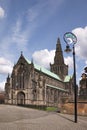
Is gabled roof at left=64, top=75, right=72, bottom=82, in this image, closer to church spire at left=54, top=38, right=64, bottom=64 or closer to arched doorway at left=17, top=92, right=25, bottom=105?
church spire at left=54, top=38, right=64, bottom=64

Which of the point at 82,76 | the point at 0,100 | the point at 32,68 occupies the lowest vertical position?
the point at 0,100

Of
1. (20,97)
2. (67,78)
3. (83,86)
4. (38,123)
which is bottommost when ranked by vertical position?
(20,97)

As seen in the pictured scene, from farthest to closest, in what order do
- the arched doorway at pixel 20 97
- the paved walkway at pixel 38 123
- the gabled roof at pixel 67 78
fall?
the gabled roof at pixel 67 78, the arched doorway at pixel 20 97, the paved walkway at pixel 38 123

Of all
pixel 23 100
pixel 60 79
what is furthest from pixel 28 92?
pixel 60 79

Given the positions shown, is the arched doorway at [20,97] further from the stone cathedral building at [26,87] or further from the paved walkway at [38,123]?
the paved walkway at [38,123]

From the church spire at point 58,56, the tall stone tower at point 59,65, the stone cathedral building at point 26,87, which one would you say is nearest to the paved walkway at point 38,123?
the stone cathedral building at point 26,87

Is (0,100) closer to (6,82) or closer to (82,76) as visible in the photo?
(6,82)

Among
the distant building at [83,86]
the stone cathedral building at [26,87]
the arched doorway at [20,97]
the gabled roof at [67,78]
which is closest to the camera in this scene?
the distant building at [83,86]

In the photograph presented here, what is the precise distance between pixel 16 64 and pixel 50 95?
712 inches

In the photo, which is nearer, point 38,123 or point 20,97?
point 38,123

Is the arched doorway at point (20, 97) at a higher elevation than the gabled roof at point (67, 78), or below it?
below

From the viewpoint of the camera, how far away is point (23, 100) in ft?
271

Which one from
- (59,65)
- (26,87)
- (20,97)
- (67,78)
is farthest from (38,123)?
(67,78)

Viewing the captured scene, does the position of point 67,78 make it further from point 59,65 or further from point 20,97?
point 20,97
